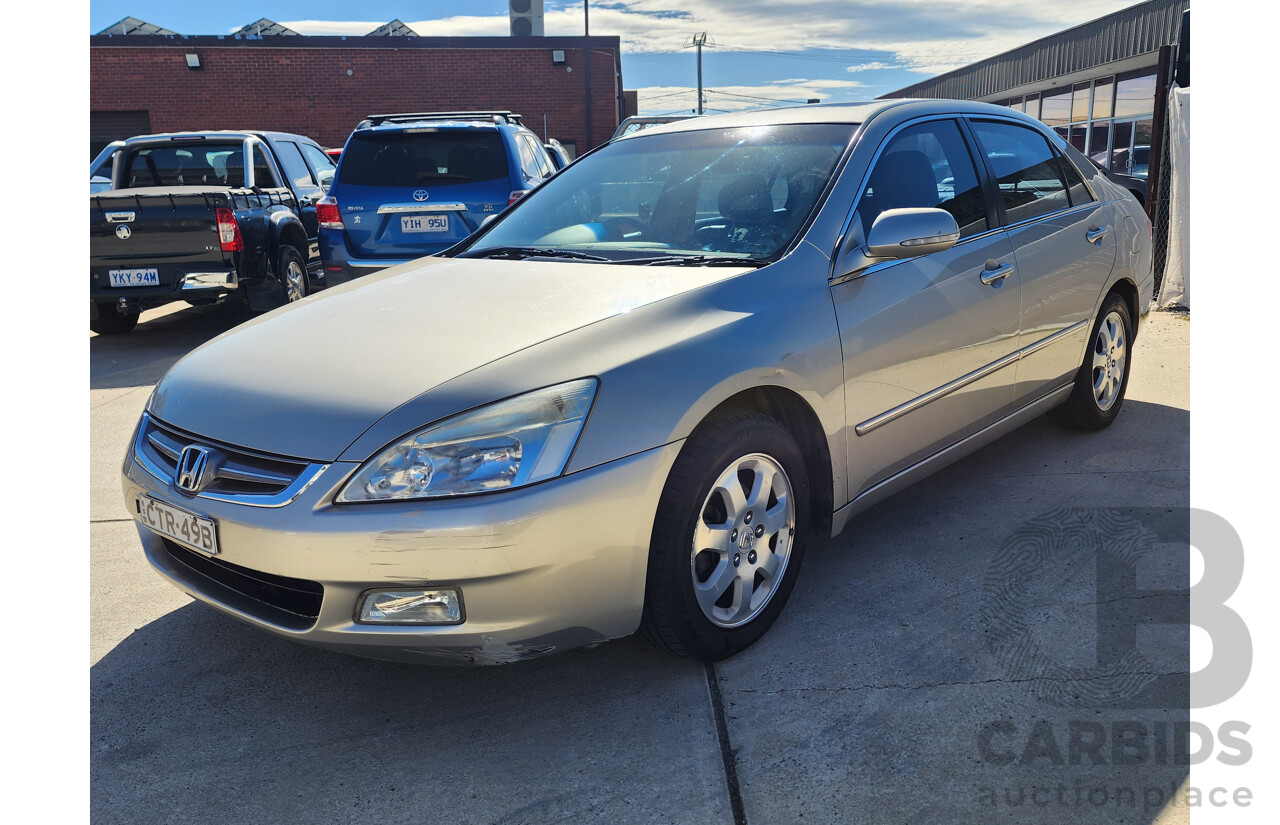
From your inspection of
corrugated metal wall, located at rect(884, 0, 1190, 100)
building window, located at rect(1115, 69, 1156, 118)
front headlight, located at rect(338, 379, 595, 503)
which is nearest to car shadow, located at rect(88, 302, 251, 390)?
front headlight, located at rect(338, 379, 595, 503)

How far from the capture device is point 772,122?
3686 mm

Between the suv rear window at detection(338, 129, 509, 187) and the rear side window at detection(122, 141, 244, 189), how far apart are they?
2.04 metres

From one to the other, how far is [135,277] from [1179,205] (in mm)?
8723

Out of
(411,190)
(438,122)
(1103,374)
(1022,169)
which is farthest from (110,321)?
(1103,374)

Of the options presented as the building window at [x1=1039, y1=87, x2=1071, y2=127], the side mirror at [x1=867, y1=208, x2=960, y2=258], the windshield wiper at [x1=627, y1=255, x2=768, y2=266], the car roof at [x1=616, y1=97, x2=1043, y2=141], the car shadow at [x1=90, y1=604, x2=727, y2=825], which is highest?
the building window at [x1=1039, y1=87, x2=1071, y2=127]

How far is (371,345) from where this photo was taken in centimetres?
269

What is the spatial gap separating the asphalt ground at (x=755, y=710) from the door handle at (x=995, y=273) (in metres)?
0.97

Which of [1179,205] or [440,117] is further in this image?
[440,117]

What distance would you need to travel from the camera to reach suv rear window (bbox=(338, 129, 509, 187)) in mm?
7941

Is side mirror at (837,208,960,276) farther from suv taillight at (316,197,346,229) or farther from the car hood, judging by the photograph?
suv taillight at (316,197,346,229)

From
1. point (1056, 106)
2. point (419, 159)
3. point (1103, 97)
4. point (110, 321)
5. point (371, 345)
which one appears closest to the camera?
point (371, 345)

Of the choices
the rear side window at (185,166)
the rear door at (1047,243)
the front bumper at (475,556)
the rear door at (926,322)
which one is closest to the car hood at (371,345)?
the front bumper at (475,556)

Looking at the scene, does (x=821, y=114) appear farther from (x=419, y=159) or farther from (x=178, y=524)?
(x=419, y=159)

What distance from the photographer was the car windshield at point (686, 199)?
3.21 m
